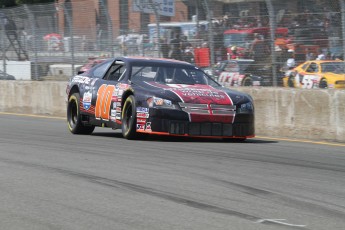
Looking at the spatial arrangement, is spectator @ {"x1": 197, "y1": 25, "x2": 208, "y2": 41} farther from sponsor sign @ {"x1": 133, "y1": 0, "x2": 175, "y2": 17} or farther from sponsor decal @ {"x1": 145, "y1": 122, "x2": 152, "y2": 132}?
sponsor decal @ {"x1": 145, "y1": 122, "x2": 152, "y2": 132}

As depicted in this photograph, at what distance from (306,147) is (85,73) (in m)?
4.22

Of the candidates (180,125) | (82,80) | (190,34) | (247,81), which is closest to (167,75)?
(180,125)

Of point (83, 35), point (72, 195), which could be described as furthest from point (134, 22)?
point (72, 195)

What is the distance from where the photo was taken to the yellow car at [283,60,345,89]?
13.7 meters

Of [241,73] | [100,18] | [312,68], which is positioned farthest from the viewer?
[100,18]

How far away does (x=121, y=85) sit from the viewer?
40.9 ft

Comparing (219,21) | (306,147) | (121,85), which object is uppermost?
(219,21)

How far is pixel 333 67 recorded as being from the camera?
45.3 feet

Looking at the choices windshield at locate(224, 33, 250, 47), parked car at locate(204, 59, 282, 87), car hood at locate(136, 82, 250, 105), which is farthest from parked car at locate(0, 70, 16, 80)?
car hood at locate(136, 82, 250, 105)

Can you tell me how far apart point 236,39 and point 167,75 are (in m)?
3.53

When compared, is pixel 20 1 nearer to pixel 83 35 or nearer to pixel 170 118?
pixel 83 35

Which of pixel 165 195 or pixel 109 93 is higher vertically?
pixel 109 93

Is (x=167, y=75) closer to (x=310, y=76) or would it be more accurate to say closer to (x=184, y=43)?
(x=310, y=76)

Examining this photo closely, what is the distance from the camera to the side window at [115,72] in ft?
42.3
